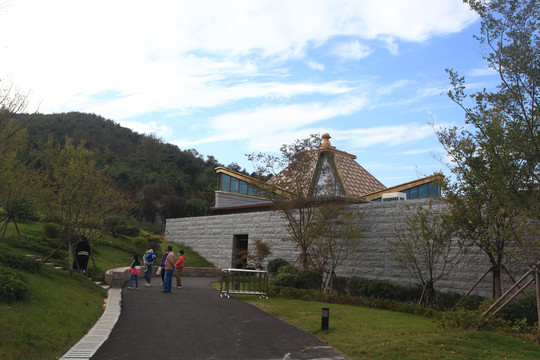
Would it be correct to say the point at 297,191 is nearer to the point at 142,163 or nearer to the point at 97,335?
the point at 97,335

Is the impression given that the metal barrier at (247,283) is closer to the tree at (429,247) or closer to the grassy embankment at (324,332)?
the grassy embankment at (324,332)

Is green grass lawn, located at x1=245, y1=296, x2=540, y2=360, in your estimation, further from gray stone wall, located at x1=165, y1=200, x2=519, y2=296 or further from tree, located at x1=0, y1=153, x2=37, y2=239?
tree, located at x1=0, y1=153, x2=37, y2=239

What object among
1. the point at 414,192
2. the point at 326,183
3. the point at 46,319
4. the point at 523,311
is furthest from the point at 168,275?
the point at 414,192

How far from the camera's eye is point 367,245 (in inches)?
650

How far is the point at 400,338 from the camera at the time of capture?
8312mm

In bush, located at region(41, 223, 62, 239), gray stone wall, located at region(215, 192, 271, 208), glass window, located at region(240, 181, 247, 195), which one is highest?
glass window, located at region(240, 181, 247, 195)

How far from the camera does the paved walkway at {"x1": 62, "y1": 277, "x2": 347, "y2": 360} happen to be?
7.21 meters

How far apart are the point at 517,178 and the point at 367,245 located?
7.34 metres

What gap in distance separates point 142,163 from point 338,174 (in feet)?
154

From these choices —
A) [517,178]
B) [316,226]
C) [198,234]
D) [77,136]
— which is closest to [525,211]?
[517,178]

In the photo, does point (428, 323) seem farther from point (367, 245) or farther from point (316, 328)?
point (367, 245)

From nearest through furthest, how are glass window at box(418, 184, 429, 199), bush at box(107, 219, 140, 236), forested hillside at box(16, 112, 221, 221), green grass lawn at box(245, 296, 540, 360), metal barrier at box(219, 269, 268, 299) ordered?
green grass lawn at box(245, 296, 540, 360), metal barrier at box(219, 269, 268, 299), glass window at box(418, 184, 429, 199), bush at box(107, 219, 140, 236), forested hillside at box(16, 112, 221, 221)

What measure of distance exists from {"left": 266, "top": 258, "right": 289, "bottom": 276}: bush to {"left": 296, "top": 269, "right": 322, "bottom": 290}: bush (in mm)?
3321

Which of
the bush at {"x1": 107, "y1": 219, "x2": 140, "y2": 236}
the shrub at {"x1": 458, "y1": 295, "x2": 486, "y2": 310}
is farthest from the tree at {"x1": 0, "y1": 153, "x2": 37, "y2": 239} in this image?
the shrub at {"x1": 458, "y1": 295, "x2": 486, "y2": 310}
